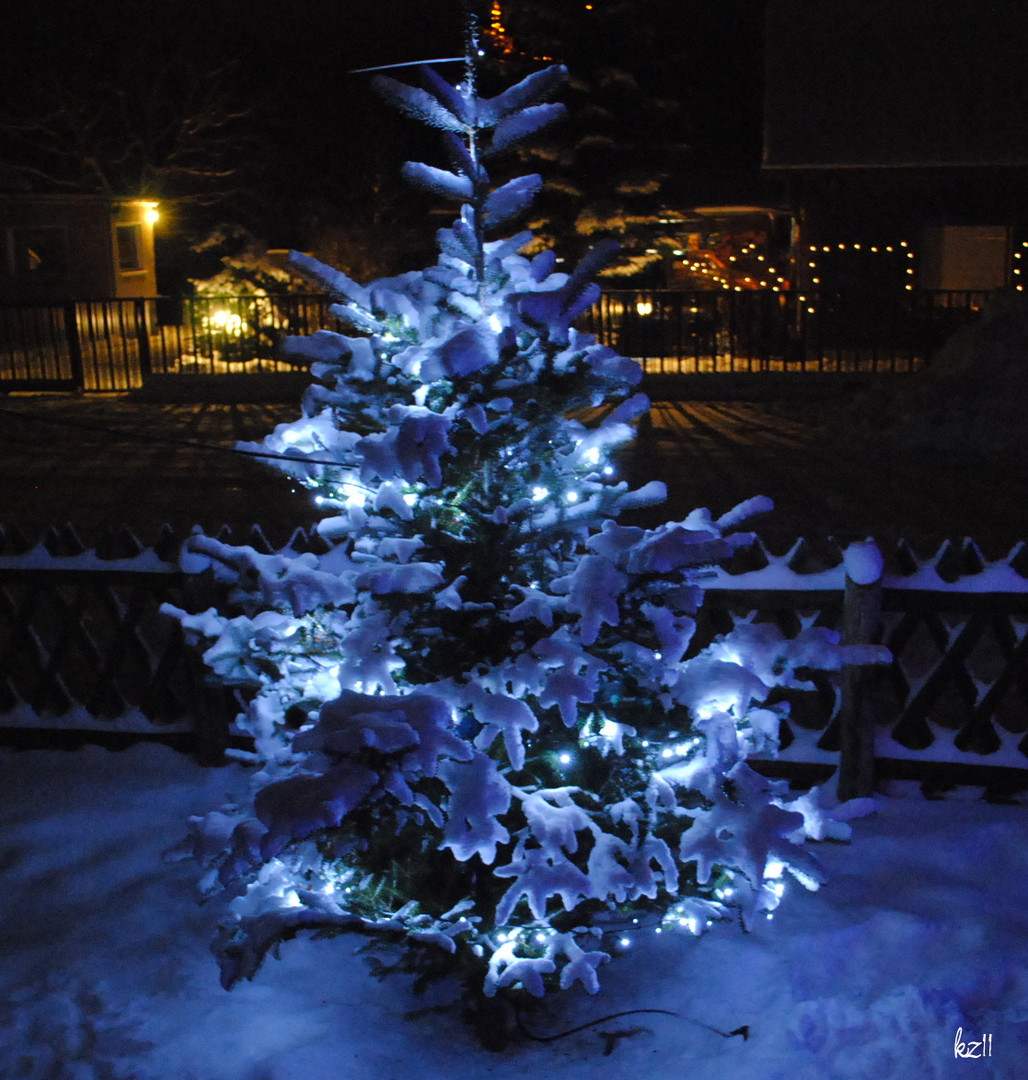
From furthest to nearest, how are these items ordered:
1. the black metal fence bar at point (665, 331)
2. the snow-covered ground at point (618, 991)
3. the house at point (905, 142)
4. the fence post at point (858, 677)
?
1. the house at point (905, 142)
2. the black metal fence bar at point (665, 331)
3. the fence post at point (858, 677)
4. the snow-covered ground at point (618, 991)

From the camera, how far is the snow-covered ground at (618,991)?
130 inches

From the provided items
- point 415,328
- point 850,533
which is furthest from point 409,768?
point 850,533

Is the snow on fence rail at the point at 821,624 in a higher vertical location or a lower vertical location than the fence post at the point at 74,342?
lower

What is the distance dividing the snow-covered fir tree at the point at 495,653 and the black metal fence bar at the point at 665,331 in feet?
50.9

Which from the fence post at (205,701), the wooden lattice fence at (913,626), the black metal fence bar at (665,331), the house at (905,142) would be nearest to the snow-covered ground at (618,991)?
the wooden lattice fence at (913,626)

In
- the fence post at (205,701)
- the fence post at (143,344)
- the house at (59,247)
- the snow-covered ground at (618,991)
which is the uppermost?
the house at (59,247)

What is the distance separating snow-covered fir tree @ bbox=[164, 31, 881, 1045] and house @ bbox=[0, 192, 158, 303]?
87.4 ft

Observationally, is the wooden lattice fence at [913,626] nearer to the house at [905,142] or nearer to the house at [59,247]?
the house at [905,142]

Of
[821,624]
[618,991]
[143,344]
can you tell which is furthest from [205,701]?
[143,344]

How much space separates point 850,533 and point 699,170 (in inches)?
799

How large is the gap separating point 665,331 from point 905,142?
7.32 m

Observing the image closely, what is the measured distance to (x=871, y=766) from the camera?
191 inches

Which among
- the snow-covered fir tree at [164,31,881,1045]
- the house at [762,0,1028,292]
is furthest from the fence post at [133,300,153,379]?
the snow-covered fir tree at [164,31,881,1045]

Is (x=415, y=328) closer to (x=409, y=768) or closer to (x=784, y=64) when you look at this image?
(x=409, y=768)
